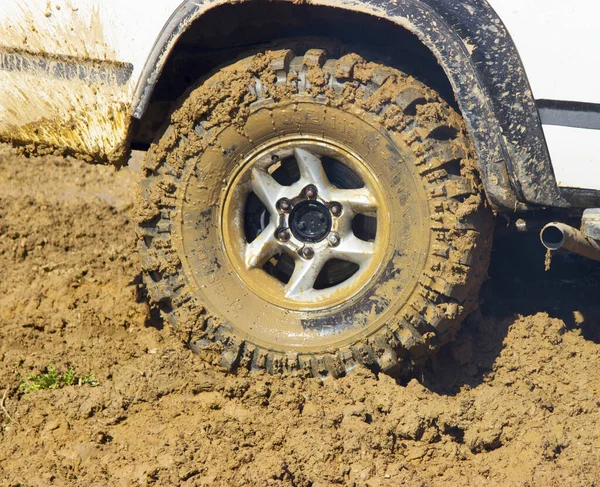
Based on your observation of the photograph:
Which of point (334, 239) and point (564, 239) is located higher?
point (564, 239)

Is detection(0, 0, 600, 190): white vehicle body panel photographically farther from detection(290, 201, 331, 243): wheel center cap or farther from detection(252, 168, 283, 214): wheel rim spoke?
detection(290, 201, 331, 243): wheel center cap

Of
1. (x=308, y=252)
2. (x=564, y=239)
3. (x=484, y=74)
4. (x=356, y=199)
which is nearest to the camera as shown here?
(x=484, y=74)

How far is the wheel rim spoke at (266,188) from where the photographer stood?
11.7 ft

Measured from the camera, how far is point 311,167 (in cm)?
354

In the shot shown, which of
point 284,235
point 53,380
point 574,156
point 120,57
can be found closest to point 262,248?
→ point 284,235

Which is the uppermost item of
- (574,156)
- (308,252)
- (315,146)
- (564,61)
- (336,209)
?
(564,61)

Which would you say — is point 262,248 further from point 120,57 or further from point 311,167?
point 120,57

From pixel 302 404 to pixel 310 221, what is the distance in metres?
0.87

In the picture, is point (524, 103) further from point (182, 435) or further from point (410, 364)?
point (182, 435)

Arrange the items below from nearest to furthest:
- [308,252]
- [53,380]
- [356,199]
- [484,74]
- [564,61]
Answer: [564,61]
[484,74]
[356,199]
[308,252]
[53,380]

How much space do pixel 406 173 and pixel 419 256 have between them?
1.26 feet

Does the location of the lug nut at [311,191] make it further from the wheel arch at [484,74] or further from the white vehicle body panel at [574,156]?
the white vehicle body panel at [574,156]

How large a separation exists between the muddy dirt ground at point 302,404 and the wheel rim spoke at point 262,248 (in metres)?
0.56

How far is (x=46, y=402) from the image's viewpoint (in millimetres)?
3477
